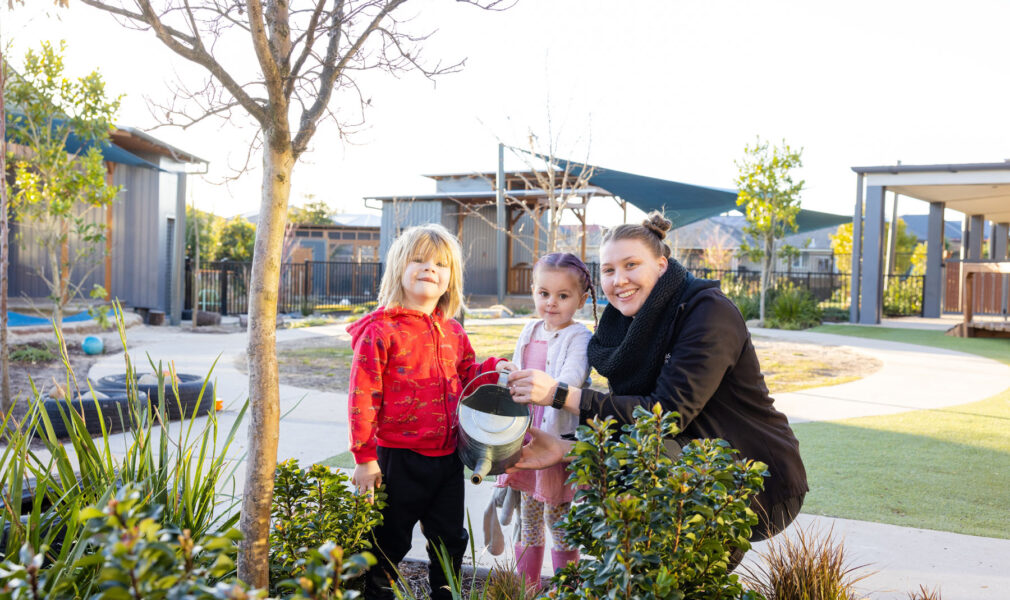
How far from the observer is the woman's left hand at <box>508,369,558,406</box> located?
222cm

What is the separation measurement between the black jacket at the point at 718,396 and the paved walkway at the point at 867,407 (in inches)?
27.0

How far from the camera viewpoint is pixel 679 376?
7.18 ft

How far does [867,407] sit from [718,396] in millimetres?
5036

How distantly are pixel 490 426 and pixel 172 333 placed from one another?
11904 mm

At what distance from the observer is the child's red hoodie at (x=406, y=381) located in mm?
2404

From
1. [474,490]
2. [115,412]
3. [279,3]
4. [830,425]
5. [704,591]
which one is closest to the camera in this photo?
[704,591]

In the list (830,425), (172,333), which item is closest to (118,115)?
(172,333)

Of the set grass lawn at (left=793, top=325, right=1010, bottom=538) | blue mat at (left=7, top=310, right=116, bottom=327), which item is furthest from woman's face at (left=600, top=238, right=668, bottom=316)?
blue mat at (left=7, top=310, right=116, bottom=327)

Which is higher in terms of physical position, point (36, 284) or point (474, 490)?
point (36, 284)

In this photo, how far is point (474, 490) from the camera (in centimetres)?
397

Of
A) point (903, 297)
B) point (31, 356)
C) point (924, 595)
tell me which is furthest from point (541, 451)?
point (903, 297)

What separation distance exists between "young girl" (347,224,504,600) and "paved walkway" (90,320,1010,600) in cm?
46

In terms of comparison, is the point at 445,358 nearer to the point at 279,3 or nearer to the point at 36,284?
the point at 279,3

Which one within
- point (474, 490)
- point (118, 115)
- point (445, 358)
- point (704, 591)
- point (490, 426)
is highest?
point (118, 115)
